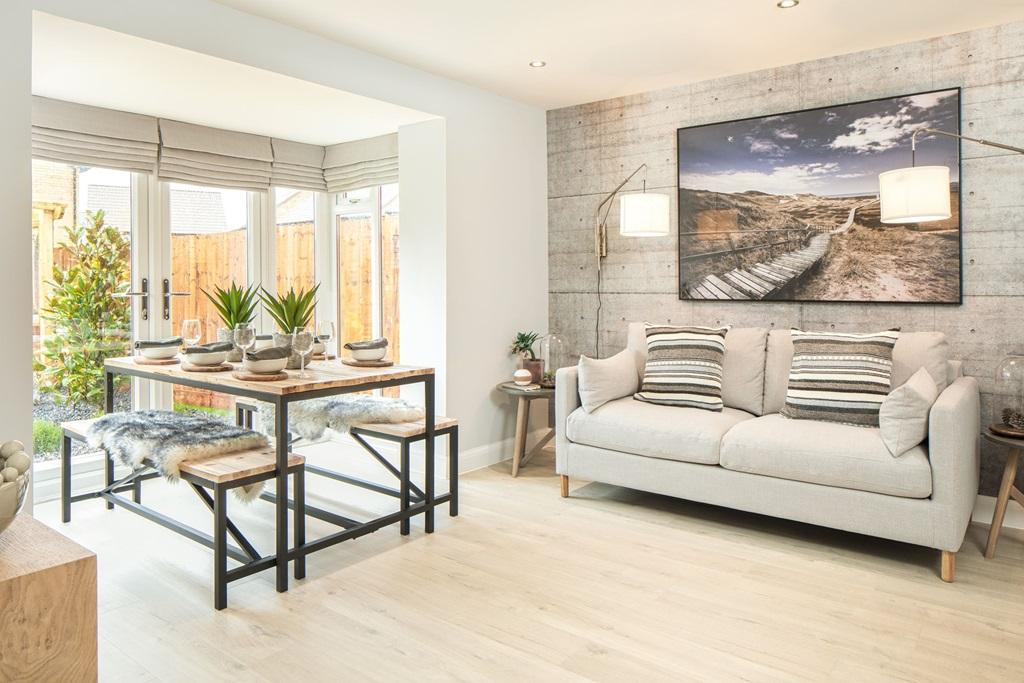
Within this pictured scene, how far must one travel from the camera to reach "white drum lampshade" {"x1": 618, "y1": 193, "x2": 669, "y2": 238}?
159 inches

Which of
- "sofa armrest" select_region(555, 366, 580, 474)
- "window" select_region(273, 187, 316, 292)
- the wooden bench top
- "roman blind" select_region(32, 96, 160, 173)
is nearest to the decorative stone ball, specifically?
the wooden bench top

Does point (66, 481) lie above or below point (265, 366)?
below

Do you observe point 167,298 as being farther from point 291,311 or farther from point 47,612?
point 47,612

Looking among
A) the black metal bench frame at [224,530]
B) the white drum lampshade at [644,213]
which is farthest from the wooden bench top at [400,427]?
the white drum lampshade at [644,213]

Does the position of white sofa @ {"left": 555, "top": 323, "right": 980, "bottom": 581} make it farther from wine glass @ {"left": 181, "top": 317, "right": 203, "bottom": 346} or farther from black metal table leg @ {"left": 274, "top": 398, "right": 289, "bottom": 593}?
wine glass @ {"left": 181, "top": 317, "right": 203, "bottom": 346}

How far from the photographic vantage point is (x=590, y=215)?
4949mm

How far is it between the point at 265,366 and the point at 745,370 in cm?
254

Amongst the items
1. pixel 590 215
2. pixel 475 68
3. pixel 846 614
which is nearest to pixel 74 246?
pixel 475 68

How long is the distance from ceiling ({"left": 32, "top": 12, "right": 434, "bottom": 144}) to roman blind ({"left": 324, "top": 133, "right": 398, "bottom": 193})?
14cm

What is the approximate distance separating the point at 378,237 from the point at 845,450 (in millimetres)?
3587

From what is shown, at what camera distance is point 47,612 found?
4.75 ft

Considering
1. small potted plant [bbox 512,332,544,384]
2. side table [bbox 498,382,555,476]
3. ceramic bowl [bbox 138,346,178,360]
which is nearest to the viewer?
ceramic bowl [bbox 138,346,178,360]

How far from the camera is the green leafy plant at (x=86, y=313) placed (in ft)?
13.6

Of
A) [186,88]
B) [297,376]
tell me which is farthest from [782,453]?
[186,88]
